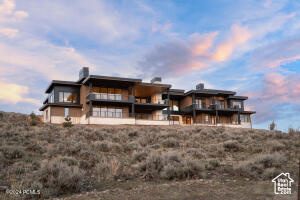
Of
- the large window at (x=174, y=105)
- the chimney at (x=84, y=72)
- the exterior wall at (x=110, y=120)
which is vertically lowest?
the exterior wall at (x=110, y=120)

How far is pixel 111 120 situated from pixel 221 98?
25.2m

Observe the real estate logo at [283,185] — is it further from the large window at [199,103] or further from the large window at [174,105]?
the large window at [174,105]

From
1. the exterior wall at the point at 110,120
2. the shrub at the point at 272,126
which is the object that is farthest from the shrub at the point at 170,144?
the exterior wall at the point at 110,120

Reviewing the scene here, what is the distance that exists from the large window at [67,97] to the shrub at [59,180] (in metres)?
31.8

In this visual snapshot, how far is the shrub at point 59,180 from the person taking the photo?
27.2ft

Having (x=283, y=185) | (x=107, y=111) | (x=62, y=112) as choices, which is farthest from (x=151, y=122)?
(x=283, y=185)

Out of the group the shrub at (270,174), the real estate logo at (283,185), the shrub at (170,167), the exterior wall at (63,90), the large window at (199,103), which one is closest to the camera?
the real estate logo at (283,185)

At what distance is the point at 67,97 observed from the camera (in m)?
40.1

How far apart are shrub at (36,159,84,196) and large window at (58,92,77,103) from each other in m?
31.8

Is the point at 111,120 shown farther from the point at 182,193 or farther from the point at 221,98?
the point at 182,193

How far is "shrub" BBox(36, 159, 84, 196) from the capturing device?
828 cm

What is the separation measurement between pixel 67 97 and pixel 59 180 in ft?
109

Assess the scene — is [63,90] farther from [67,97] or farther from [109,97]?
[109,97]

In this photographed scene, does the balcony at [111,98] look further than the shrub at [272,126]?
Yes
